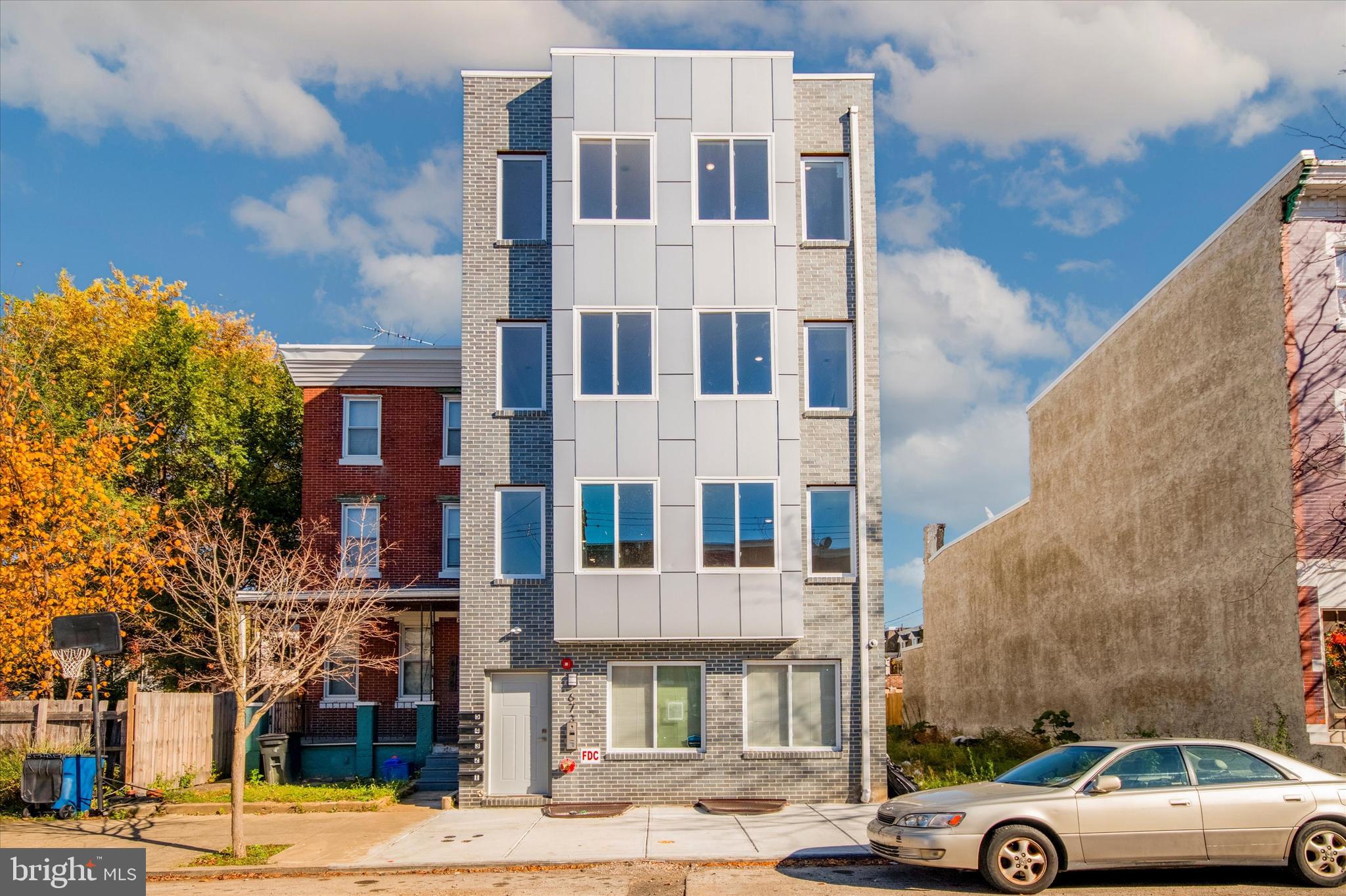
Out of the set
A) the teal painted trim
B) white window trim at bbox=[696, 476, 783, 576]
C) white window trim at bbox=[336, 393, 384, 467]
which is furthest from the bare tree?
white window trim at bbox=[696, 476, 783, 576]

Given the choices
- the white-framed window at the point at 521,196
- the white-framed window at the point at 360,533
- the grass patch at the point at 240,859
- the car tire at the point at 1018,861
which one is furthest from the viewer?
the white-framed window at the point at 360,533

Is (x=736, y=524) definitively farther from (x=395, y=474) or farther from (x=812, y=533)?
(x=395, y=474)

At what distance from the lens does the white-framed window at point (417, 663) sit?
22.6 metres

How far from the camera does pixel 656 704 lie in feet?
60.0

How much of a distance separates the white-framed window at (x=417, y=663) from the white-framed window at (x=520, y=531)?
199 inches

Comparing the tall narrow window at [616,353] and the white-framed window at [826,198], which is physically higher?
the white-framed window at [826,198]

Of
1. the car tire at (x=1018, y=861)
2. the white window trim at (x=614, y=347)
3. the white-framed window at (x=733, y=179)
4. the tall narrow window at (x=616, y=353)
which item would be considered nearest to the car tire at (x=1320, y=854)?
the car tire at (x=1018, y=861)

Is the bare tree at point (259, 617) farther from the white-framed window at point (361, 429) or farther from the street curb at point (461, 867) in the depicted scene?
the white-framed window at point (361, 429)

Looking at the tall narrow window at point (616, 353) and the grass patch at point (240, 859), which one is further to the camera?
the tall narrow window at point (616, 353)

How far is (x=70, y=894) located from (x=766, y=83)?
15.3 m

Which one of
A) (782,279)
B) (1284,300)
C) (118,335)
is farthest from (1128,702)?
(118,335)

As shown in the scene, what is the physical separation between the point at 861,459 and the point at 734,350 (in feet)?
9.07

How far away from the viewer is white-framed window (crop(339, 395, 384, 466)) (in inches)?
926

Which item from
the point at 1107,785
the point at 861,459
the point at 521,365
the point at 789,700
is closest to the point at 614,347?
the point at 521,365
